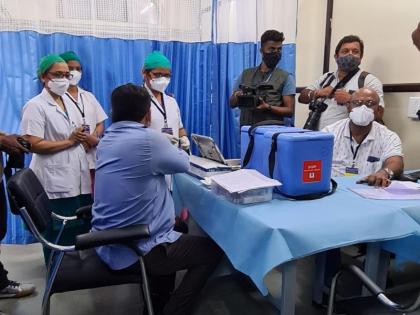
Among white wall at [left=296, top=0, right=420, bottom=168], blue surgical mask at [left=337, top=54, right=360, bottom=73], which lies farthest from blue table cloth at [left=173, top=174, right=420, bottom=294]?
white wall at [left=296, top=0, right=420, bottom=168]

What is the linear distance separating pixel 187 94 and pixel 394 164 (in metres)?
1.58

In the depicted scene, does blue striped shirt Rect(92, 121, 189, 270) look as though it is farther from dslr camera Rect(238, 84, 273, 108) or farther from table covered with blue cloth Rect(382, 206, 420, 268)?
dslr camera Rect(238, 84, 273, 108)

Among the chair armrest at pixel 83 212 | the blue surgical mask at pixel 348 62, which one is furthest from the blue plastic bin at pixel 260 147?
the blue surgical mask at pixel 348 62

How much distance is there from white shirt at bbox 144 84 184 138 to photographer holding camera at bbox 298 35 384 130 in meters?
0.99

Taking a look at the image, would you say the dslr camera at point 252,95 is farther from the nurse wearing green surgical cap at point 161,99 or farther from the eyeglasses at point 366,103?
the eyeglasses at point 366,103

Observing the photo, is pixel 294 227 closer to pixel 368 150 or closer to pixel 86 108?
pixel 368 150

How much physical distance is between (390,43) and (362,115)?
41.7 inches

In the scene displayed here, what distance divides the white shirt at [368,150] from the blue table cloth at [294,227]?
2.17 feet

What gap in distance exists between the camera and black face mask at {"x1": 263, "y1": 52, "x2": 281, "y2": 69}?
258cm

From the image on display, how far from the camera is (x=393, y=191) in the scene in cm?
148

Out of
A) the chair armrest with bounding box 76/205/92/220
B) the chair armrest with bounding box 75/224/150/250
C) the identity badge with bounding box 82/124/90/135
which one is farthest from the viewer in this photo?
the identity badge with bounding box 82/124/90/135

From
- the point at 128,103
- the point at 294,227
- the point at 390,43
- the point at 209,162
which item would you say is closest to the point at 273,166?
the point at 294,227

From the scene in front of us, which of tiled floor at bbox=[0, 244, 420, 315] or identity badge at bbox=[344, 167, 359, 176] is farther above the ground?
identity badge at bbox=[344, 167, 359, 176]

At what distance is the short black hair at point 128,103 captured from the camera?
143 centimetres
